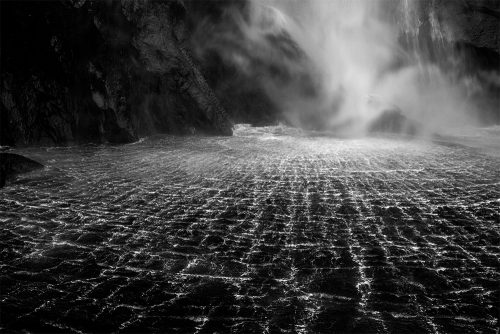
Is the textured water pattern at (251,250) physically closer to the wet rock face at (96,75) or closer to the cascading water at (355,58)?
the wet rock face at (96,75)

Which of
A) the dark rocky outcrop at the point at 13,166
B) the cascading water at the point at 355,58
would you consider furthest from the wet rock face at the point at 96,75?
the cascading water at the point at 355,58

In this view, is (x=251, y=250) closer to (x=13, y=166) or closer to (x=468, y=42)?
(x=13, y=166)

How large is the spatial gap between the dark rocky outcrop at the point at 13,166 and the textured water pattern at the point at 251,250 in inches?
15.3

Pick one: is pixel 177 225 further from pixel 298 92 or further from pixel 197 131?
pixel 298 92

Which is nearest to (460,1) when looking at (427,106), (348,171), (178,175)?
(427,106)

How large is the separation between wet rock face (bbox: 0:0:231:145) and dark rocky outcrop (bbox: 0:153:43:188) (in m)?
3.95

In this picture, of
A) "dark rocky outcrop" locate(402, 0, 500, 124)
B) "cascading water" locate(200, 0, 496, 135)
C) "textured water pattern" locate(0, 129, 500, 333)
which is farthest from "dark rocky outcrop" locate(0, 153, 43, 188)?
"dark rocky outcrop" locate(402, 0, 500, 124)

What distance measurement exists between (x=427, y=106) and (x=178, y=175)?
21660 mm

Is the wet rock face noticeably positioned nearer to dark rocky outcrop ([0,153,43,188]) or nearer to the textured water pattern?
dark rocky outcrop ([0,153,43,188])

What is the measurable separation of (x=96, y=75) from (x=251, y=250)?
11.6 metres

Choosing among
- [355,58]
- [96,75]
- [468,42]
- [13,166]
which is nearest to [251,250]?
[13,166]

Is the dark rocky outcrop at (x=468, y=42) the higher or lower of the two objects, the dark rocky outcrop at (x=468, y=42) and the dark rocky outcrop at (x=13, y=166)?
the higher

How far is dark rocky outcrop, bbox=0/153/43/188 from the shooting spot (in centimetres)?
898

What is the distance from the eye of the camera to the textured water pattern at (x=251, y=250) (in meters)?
3.98
